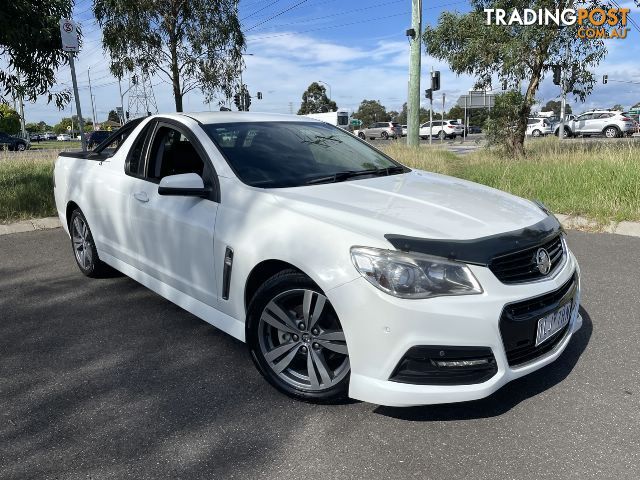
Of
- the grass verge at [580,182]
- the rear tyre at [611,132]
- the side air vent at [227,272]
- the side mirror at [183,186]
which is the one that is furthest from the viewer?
the rear tyre at [611,132]

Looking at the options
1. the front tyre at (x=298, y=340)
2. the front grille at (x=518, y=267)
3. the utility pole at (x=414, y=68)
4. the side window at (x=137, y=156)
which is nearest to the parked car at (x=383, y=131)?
the utility pole at (x=414, y=68)

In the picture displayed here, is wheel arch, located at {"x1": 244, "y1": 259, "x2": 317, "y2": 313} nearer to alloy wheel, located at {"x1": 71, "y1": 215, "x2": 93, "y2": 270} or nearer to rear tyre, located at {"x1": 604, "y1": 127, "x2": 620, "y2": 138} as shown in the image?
alloy wheel, located at {"x1": 71, "y1": 215, "x2": 93, "y2": 270}

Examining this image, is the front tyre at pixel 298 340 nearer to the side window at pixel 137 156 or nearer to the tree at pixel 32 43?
the side window at pixel 137 156

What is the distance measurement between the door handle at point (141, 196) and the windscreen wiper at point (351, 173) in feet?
4.06

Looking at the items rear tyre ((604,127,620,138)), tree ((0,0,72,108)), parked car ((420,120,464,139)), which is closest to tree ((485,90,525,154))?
tree ((0,0,72,108))

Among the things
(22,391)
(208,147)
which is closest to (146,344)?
(22,391)

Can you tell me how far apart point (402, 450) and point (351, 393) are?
0.33 meters

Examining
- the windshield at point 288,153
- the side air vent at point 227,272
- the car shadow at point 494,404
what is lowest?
the car shadow at point 494,404

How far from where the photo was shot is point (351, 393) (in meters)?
2.53

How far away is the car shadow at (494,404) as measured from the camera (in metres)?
2.67

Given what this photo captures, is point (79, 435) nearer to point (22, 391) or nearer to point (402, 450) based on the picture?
point (22, 391)

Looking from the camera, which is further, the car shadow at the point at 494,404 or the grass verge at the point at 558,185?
the grass verge at the point at 558,185

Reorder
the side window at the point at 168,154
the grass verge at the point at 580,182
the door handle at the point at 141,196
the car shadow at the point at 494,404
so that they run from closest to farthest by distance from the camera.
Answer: the car shadow at the point at 494,404
the door handle at the point at 141,196
the side window at the point at 168,154
the grass verge at the point at 580,182

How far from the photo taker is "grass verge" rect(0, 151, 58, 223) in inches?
300
